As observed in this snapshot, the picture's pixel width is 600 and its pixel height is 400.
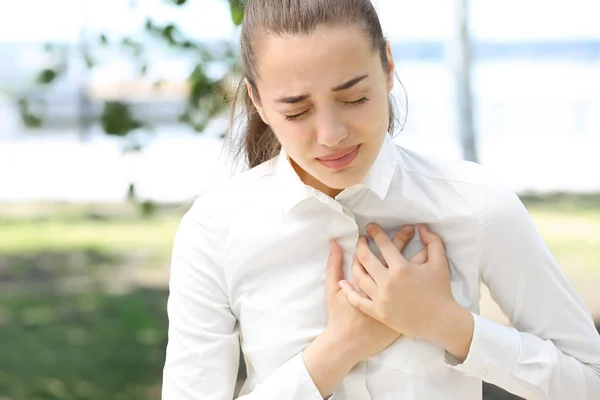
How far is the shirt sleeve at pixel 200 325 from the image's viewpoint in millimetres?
1624

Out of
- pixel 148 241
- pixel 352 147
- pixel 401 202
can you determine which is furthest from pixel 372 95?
pixel 148 241

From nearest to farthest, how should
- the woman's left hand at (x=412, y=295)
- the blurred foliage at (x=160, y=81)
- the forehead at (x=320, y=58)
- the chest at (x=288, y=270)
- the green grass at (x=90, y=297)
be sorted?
the forehead at (x=320, y=58)
the woman's left hand at (x=412, y=295)
the chest at (x=288, y=270)
the blurred foliage at (x=160, y=81)
the green grass at (x=90, y=297)

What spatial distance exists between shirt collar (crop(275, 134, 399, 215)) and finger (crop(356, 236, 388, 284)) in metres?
0.09

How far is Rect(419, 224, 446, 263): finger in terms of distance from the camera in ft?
5.08

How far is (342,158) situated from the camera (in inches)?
57.5

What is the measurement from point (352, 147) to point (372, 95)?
9 cm

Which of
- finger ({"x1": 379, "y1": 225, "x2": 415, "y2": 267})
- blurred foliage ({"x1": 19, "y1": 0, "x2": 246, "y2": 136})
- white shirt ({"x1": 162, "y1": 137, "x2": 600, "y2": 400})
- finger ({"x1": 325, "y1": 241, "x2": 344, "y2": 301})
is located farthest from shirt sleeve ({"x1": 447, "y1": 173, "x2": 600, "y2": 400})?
blurred foliage ({"x1": 19, "y1": 0, "x2": 246, "y2": 136})

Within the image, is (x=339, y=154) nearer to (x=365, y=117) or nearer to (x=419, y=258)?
(x=365, y=117)

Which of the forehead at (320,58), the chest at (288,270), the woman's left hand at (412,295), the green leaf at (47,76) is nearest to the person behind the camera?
the forehead at (320,58)

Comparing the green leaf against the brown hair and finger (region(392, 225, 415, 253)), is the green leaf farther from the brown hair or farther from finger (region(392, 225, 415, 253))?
finger (region(392, 225, 415, 253))

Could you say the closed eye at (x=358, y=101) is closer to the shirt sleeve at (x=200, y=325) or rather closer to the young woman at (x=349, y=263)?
the young woman at (x=349, y=263)

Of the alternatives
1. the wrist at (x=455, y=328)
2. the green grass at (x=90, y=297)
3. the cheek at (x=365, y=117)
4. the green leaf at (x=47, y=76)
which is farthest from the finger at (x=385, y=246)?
the green grass at (x=90, y=297)

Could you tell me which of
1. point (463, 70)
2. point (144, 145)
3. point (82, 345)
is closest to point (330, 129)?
point (144, 145)

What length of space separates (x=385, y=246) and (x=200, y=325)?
0.36 meters
